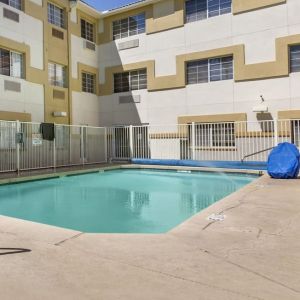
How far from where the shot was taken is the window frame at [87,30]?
19.7 m

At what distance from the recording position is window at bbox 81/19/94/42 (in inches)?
779

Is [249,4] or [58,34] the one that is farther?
[58,34]

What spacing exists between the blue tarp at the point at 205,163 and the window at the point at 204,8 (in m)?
7.12

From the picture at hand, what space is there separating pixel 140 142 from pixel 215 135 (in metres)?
4.25

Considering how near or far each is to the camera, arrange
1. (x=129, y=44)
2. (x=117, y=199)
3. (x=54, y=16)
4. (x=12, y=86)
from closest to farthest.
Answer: (x=117, y=199) < (x=12, y=86) < (x=54, y=16) < (x=129, y=44)

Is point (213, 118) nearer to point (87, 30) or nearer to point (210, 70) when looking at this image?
point (210, 70)


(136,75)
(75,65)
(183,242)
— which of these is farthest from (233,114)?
(183,242)

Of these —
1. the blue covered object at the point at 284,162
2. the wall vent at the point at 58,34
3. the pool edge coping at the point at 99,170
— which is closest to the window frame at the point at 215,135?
the pool edge coping at the point at 99,170

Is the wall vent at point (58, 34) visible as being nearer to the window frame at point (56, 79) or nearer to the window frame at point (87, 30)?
the window frame at point (56, 79)

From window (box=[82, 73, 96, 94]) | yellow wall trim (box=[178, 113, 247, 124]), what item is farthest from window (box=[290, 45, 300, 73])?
window (box=[82, 73, 96, 94])

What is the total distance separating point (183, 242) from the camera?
4.32m

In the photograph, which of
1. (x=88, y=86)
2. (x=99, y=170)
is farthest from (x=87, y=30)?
(x=99, y=170)

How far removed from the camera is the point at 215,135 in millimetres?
16625

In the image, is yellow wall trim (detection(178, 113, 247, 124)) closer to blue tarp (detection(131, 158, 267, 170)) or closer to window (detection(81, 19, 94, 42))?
blue tarp (detection(131, 158, 267, 170))
